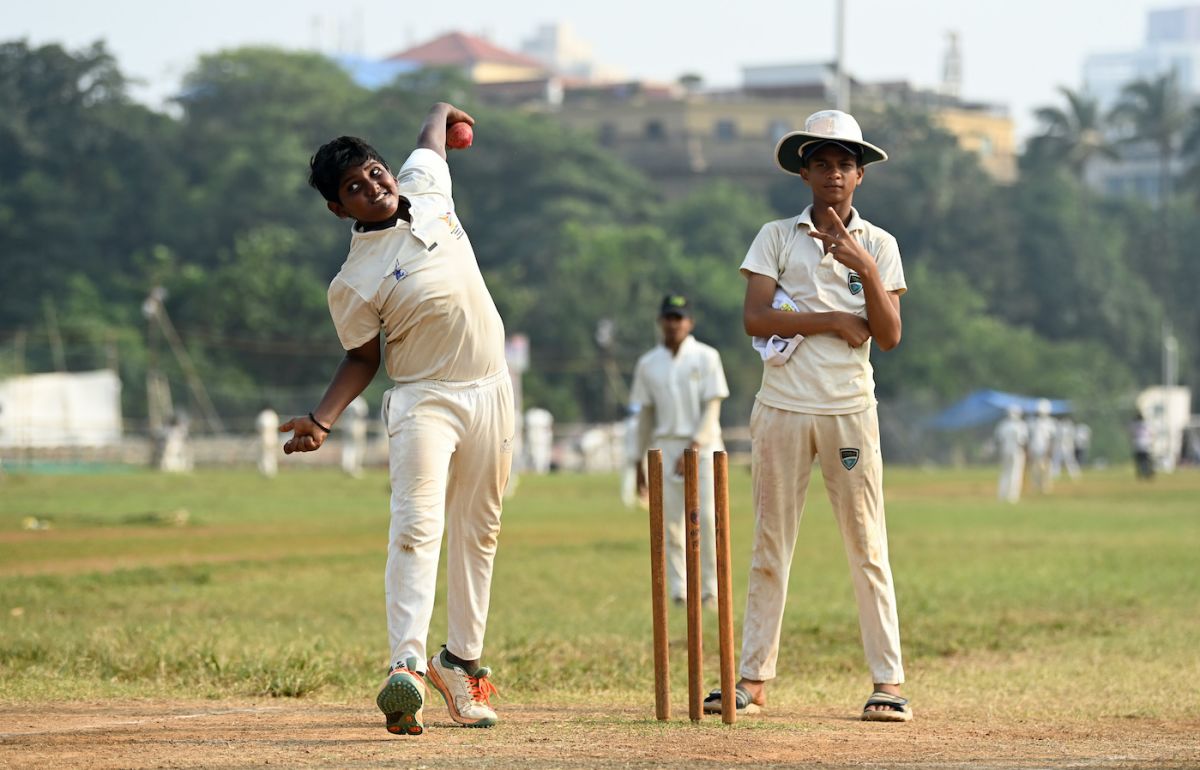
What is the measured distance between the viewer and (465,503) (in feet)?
25.5

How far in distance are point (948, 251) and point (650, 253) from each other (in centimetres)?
2560

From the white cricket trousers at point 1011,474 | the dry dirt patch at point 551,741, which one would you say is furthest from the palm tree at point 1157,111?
the dry dirt patch at point 551,741

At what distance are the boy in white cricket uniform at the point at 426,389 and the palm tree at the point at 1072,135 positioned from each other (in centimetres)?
10812

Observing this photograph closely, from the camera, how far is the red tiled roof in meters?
157

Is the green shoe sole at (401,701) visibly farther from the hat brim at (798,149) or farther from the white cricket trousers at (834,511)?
the hat brim at (798,149)

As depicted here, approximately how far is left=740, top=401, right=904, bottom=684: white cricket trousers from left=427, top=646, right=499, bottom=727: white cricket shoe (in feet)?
3.95

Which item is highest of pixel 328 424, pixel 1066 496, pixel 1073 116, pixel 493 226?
pixel 1073 116

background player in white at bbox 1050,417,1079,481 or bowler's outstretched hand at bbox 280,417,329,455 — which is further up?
bowler's outstretched hand at bbox 280,417,329,455

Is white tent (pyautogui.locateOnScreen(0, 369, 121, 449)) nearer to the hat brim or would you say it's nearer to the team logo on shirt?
the hat brim

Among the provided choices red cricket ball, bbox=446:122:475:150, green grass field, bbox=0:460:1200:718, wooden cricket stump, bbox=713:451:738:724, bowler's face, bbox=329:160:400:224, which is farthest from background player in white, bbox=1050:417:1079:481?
bowler's face, bbox=329:160:400:224

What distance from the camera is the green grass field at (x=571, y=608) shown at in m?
9.64

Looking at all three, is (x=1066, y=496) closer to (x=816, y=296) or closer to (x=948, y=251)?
(x=816, y=296)

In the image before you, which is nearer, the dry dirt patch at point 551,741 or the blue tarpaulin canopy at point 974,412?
the dry dirt patch at point 551,741

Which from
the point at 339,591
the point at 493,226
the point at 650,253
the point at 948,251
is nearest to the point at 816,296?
the point at 339,591
